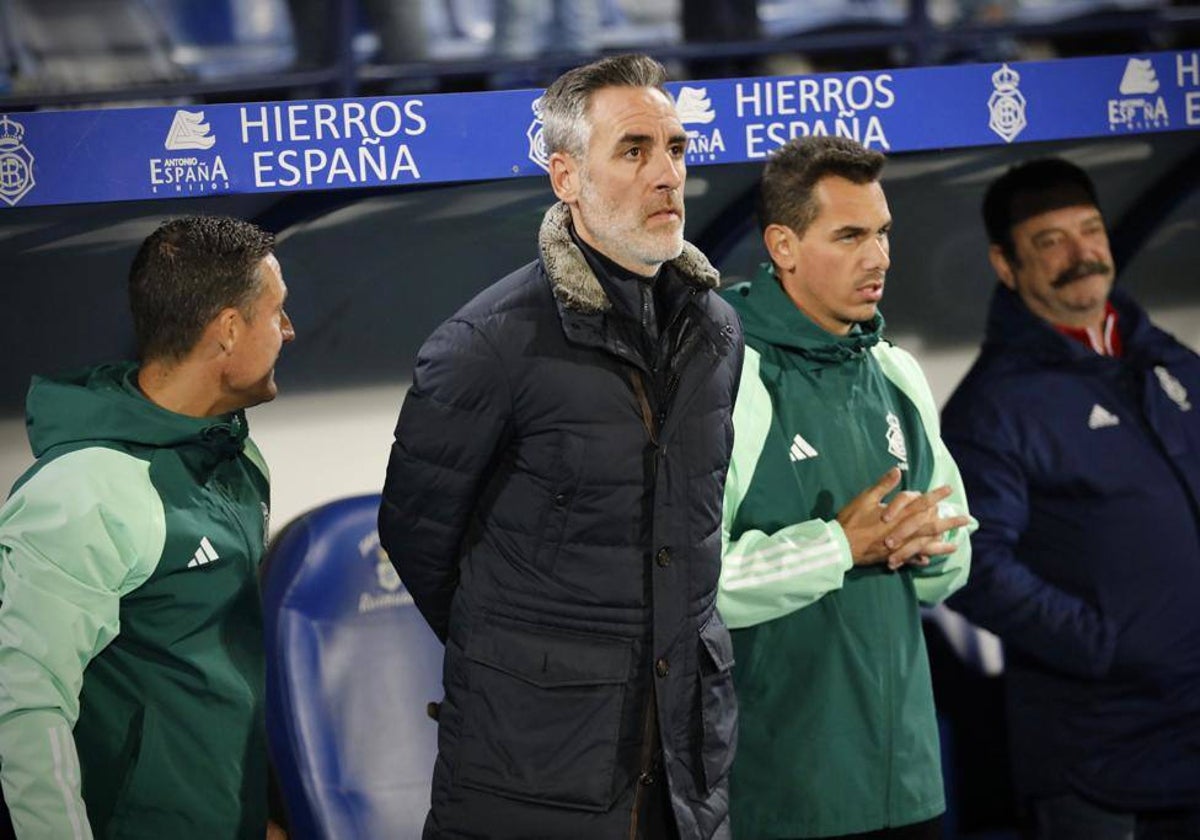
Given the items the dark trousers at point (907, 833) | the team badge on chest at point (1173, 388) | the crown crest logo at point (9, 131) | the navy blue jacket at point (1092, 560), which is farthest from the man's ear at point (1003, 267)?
the crown crest logo at point (9, 131)

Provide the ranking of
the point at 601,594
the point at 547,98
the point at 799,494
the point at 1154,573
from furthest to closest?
the point at 1154,573 → the point at 799,494 → the point at 547,98 → the point at 601,594

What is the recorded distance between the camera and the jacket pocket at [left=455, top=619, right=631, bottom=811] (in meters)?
2.33

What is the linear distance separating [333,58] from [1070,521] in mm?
1864

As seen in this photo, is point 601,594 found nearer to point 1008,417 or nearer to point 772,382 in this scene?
point 772,382

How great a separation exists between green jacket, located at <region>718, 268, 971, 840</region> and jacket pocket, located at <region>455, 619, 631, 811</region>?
0.44m

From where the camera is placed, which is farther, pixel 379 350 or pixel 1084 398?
pixel 379 350

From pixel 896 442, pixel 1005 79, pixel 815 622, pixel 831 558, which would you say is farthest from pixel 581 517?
pixel 1005 79

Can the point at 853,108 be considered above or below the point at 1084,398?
above

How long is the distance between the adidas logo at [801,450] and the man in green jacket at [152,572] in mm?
866

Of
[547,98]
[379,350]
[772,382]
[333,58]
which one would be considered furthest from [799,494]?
[333,58]

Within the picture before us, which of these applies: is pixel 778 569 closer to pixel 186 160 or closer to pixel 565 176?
pixel 565 176

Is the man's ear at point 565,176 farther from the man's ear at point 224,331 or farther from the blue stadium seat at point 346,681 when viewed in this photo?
the blue stadium seat at point 346,681

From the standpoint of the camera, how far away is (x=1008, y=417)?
11.6ft

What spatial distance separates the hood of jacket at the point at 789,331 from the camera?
290cm
